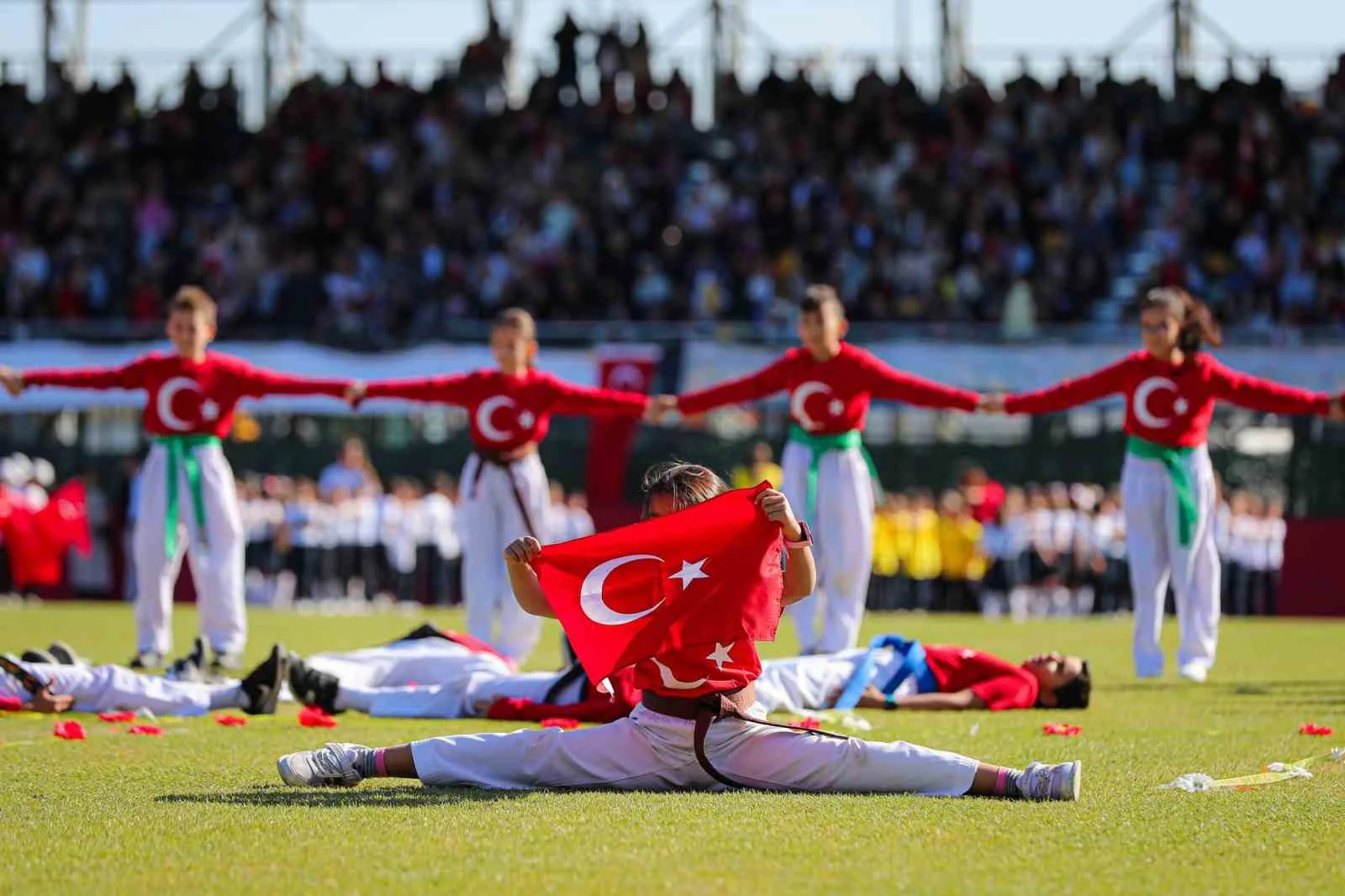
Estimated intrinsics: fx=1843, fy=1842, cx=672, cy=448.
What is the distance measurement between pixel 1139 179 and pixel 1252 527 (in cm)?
825

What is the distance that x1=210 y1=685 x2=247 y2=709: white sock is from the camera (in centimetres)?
891

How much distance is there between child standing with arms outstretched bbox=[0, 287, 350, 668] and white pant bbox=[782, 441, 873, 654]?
348 cm

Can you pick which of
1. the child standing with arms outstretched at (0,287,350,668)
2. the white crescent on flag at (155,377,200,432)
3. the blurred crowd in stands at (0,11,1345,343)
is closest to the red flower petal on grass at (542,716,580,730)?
the child standing with arms outstretched at (0,287,350,668)

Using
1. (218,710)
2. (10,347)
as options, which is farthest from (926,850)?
(10,347)

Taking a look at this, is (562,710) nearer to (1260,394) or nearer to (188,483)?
(188,483)

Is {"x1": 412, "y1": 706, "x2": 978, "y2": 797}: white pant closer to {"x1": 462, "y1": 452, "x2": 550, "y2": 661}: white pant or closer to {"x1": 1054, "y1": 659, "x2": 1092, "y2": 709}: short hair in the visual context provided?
{"x1": 1054, "y1": 659, "x2": 1092, "y2": 709}: short hair

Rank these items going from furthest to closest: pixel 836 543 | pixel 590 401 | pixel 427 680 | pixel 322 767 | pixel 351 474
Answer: pixel 351 474 → pixel 590 401 → pixel 836 543 → pixel 427 680 → pixel 322 767

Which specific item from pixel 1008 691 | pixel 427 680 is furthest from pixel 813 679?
pixel 427 680

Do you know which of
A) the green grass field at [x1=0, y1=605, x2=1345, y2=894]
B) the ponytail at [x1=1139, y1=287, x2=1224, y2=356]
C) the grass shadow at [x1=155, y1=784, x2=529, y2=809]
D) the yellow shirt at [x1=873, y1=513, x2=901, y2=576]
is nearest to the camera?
the green grass field at [x1=0, y1=605, x2=1345, y2=894]

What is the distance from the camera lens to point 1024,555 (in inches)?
926

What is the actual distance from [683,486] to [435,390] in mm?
5756

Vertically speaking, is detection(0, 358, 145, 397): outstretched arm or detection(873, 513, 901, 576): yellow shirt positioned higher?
detection(0, 358, 145, 397): outstretched arm

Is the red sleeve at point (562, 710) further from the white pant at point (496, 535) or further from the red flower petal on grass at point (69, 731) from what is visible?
the white pant at point (496, 535)

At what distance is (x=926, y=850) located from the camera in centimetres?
517
